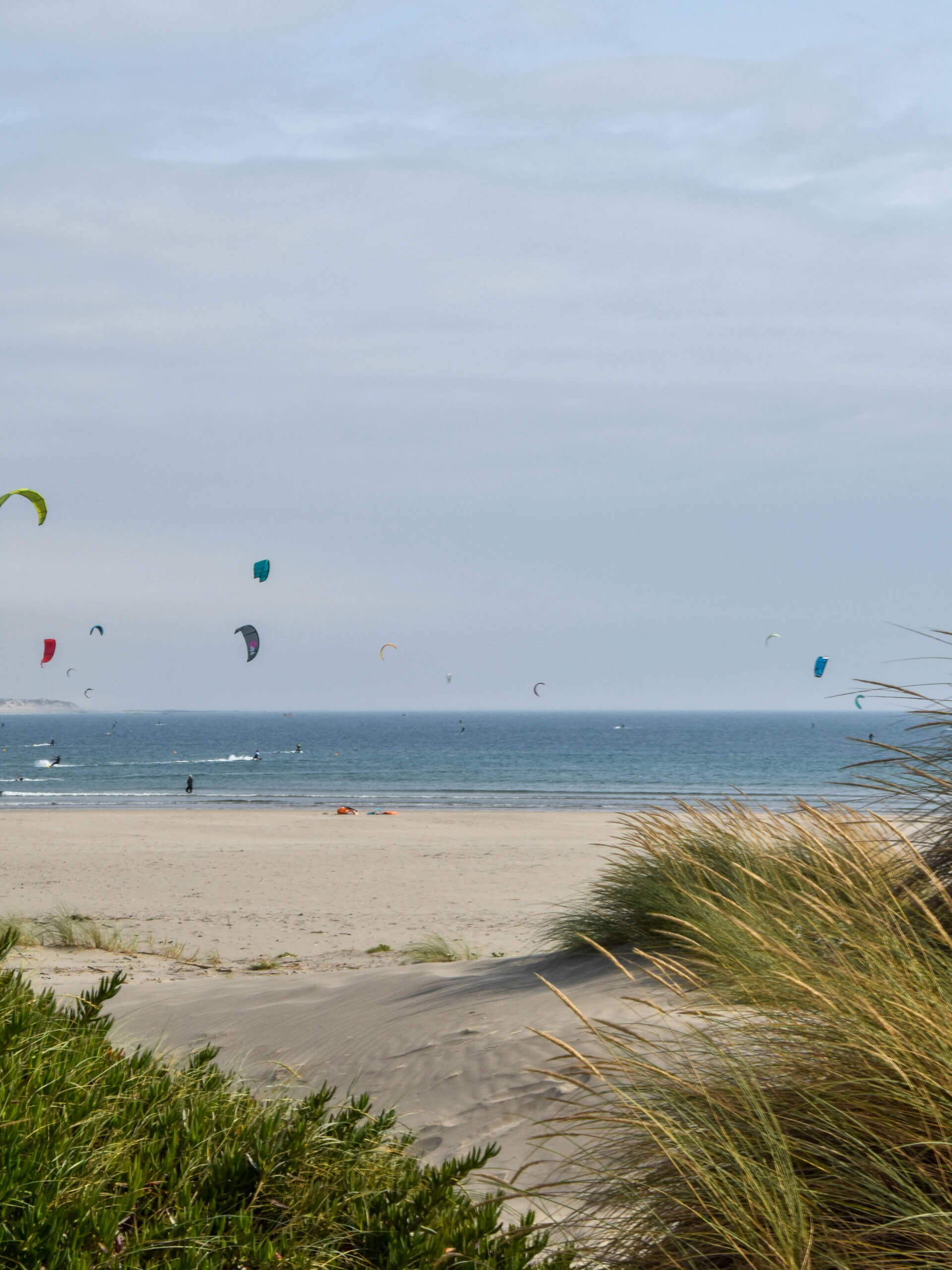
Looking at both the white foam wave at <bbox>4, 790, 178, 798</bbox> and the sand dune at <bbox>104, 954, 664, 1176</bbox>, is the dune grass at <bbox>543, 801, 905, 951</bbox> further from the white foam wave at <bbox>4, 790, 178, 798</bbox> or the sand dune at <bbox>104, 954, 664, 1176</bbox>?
the white foam wave at <bbox>4, 790, 178, 798</bbox>

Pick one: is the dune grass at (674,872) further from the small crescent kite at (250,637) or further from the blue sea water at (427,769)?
the small crescent kite at (250,637)

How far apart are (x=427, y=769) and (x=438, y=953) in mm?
60200

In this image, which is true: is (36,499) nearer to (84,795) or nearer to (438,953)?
(438,953)

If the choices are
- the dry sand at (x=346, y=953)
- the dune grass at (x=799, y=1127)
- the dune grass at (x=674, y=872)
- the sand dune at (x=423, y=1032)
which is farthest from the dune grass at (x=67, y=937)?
the dune grass at (x=799, y=1127)

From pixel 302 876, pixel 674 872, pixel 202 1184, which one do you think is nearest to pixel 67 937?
pixel 674 872

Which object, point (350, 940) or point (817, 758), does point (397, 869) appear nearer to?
point (350, 940)

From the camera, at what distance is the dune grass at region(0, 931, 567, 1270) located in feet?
7.70

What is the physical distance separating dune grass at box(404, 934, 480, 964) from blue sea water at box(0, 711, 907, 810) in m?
2.87

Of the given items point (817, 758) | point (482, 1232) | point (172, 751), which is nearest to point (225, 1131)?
point (482, 1232)

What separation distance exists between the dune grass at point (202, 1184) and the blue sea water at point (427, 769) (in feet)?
17.6

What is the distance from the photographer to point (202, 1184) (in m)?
2.71

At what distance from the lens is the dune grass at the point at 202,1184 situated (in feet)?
7.70

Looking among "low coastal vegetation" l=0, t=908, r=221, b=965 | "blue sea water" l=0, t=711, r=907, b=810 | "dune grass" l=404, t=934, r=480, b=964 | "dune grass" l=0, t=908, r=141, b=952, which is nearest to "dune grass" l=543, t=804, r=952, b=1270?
"blue sea water" l=0, t=711, r=907, b=810

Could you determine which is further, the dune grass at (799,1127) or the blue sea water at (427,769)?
the blue sea water at (427,769)
